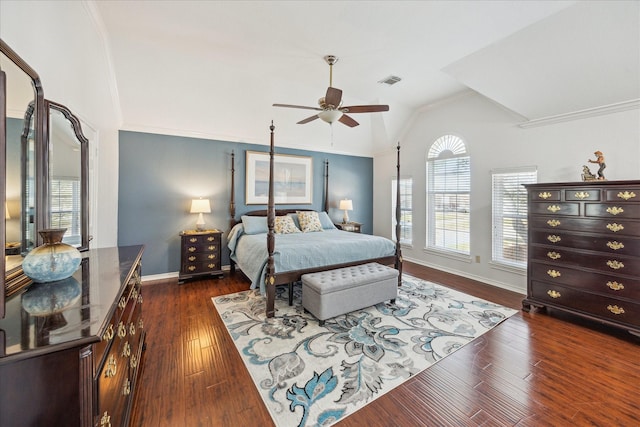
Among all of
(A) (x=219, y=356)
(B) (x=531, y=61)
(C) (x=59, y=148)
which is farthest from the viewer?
(B) (x=531, y=61)

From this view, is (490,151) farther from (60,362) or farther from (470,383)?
(60,362)

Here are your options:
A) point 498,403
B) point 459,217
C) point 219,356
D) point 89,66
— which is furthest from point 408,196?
point 89,66

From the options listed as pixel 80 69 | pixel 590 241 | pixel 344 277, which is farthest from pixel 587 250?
pixel 80 69

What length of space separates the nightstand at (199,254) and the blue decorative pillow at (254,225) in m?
0.46

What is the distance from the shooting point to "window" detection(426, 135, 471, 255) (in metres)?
4.78

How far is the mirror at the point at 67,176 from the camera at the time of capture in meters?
1.89

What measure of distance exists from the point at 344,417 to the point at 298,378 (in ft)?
1.63

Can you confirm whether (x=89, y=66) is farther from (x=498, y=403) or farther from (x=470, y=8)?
(x=498, y=403)

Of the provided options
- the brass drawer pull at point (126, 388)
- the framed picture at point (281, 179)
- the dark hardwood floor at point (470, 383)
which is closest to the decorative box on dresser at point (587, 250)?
the dark hardwood floor at point (470, 383)

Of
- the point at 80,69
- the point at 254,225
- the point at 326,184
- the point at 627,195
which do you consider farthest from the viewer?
the point at 326,184

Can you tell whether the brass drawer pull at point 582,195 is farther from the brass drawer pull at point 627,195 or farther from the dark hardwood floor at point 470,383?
the dark hardwood floor at point 470,383

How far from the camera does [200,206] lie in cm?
450

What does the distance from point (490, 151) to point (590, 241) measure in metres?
1.95

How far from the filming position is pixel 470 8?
2.48 m
